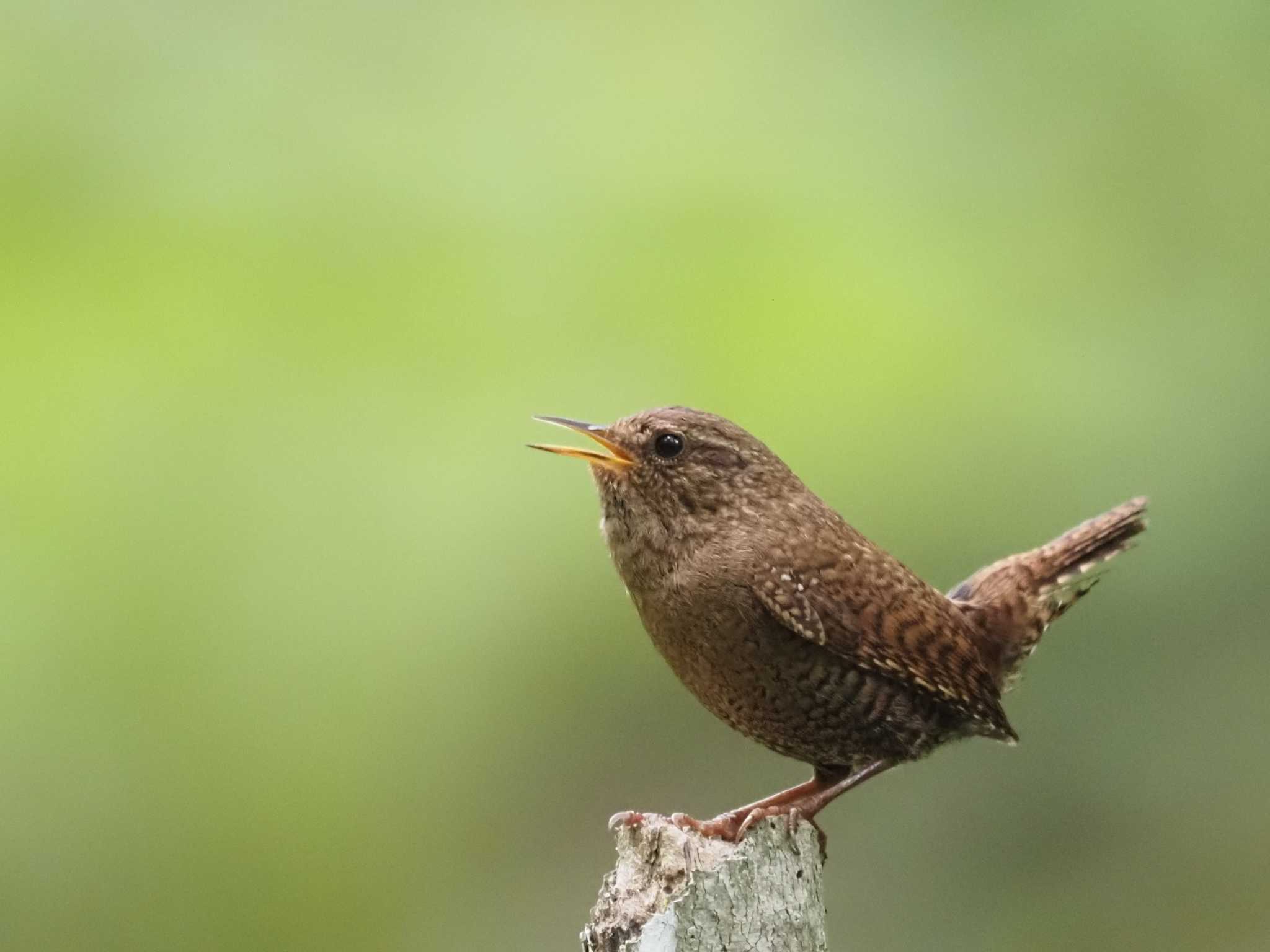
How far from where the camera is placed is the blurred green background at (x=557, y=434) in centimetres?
484

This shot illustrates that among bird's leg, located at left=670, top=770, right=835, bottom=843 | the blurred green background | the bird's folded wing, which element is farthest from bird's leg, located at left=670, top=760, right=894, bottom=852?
the blurred green background

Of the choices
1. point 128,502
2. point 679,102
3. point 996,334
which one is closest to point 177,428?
point 128,502

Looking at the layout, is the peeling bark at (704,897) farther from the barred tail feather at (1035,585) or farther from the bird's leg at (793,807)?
the barred tail feather at (1035,585)

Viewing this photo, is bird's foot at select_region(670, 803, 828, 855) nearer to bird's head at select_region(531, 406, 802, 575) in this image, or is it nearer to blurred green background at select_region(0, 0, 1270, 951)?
bird's head at select_region(531, 406, 802, 575)

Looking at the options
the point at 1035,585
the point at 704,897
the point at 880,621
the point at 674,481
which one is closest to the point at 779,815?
the point at 704,897

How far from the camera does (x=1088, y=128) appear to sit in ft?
17.0

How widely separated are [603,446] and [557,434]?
1680mm

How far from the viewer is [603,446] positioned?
131 inches

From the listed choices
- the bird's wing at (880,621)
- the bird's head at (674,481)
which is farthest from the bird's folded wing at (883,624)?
the bird's head at (674,481)

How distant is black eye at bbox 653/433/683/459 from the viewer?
326 cm

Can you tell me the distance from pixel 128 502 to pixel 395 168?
58.7 inches

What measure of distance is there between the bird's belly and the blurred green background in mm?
1678

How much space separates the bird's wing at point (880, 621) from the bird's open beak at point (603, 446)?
389 mm

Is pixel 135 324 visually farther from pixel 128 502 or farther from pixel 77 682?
pixel 77 682
